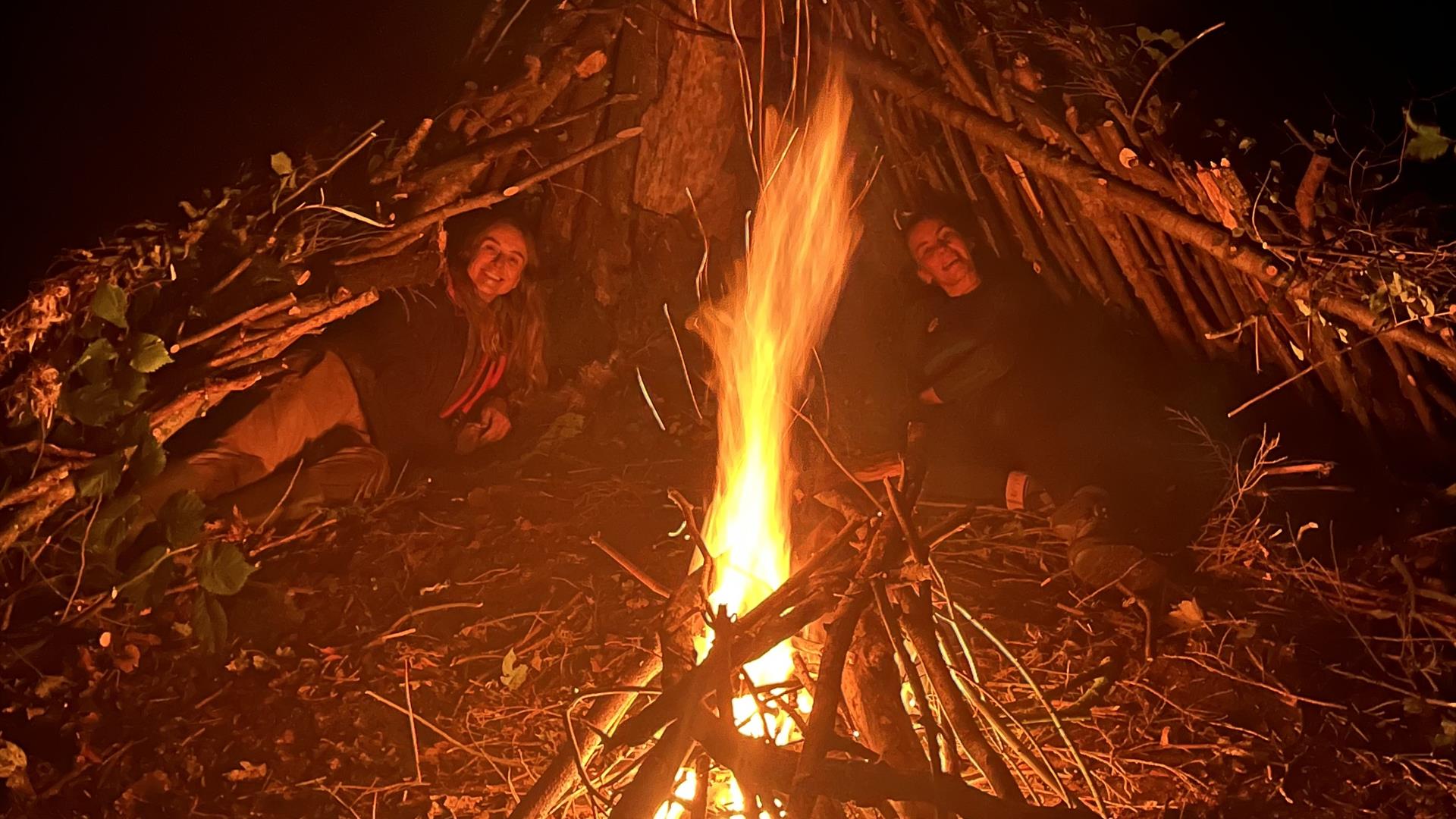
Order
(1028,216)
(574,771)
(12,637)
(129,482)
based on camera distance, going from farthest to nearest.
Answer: (1028,216) < (129,482) < (12,637) < (574,771)

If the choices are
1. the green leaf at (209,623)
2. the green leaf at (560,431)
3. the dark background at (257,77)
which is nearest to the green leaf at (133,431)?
the green leaf at (209,623)

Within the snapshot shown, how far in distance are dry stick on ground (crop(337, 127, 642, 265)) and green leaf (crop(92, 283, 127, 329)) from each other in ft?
1.96

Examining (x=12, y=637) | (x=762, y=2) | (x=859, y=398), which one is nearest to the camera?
(x=12, y=637)

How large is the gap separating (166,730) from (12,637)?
0.48m

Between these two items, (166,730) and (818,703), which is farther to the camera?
(166,730)

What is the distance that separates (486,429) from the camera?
3752 millimetres

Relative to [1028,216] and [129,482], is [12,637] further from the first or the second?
[1028,216]

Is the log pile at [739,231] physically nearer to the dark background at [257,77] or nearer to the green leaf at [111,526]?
the green leaf at [111,526]

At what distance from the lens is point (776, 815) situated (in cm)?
137

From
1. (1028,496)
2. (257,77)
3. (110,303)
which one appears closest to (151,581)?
(110,303)

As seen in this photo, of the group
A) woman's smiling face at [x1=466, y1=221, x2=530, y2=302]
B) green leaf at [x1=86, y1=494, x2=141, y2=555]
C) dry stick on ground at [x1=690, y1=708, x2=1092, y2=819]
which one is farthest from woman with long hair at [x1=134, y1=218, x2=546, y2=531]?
dry stick on ground at [x1=690, y1=708, x2=1092, y2=819]

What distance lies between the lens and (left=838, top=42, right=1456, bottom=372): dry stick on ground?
238cm

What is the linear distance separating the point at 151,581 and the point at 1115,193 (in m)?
2.59

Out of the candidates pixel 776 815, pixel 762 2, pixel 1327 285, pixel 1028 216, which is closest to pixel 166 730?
pixel 776 815
